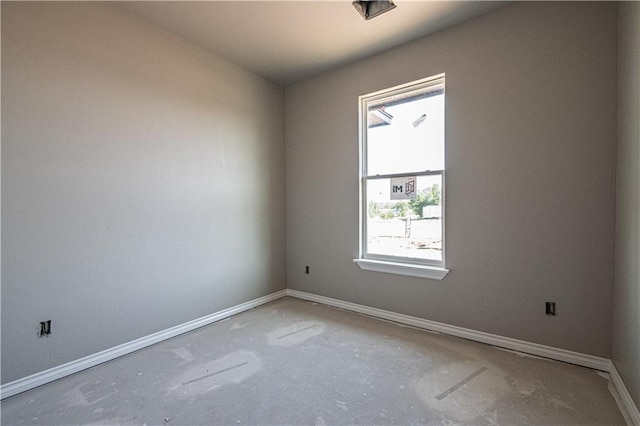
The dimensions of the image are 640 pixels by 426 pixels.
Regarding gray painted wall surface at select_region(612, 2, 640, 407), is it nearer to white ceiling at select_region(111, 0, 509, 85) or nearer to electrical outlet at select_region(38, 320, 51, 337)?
white ceiling at select_region(111, 0, 509, 85)

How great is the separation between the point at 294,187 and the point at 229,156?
967mm

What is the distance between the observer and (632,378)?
162 cm

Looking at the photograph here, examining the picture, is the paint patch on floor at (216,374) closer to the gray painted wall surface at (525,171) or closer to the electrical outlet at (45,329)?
the electrical outlet at (45,329)

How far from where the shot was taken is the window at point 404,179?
110 inches

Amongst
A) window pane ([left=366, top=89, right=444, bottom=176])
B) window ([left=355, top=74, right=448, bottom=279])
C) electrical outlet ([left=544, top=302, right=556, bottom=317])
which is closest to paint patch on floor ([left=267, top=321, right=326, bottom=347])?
window ([left=355, top=74, right=448, bottom=279])

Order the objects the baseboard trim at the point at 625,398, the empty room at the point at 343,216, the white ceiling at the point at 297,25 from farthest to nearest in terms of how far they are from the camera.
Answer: the white ceiling at the point at 297,25 < the empty room at the point at 343,216 < the baseboard trim at the point at 625,398

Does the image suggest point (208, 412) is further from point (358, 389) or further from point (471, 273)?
point (471, 273)

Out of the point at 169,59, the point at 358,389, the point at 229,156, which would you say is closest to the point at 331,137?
the point at 229,156

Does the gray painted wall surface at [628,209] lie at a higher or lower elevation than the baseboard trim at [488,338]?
higher

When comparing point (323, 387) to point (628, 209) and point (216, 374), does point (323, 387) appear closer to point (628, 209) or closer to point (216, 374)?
point (216, 374)

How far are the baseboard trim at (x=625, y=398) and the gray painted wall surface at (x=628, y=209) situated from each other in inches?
1.6

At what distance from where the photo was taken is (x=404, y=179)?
9.82 ft

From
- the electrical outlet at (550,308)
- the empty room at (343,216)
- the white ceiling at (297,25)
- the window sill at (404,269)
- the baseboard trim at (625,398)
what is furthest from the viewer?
the window sill at (404,269)

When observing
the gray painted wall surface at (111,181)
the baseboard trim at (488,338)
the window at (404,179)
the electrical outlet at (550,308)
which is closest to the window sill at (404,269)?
the window at (404,179)
